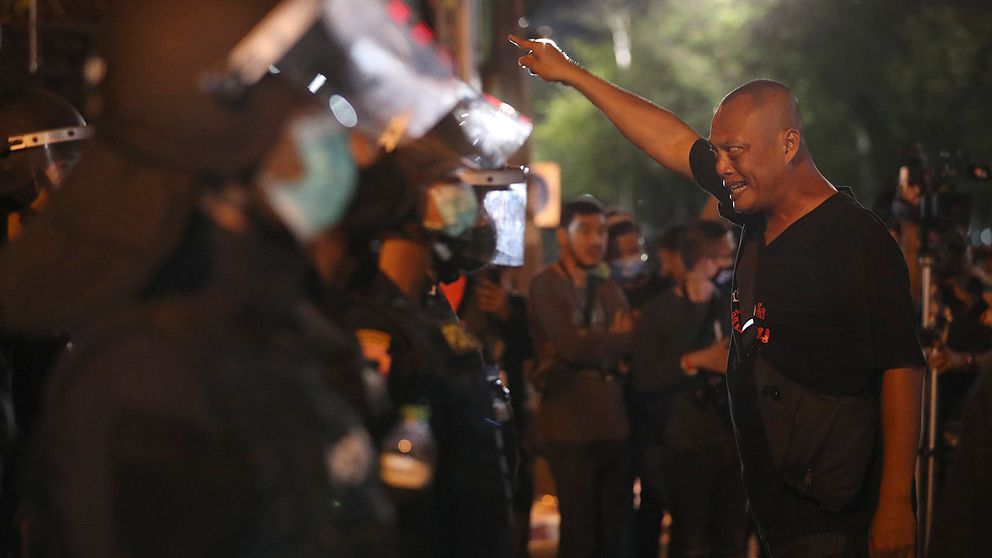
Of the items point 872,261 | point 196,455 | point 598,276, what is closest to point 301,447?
point 196,455

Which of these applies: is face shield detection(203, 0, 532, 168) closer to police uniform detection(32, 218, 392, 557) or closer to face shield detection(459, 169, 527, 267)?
police uniform detection(32, 218, 392, 557)

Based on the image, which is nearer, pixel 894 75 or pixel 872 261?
pixel 872 261

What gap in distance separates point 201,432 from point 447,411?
4.49 ft

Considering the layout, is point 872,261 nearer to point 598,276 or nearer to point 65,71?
point 598,276

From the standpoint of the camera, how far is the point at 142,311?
2.15 metres

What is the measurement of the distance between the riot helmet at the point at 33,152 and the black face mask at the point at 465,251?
1394 mm

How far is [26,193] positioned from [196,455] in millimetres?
2806

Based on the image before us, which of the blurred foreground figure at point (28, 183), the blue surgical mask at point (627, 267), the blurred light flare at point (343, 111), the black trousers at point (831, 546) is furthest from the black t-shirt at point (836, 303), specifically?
the blue surgical mask at point (627, 267)

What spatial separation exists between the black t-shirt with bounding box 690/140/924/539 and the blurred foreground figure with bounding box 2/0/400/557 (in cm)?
198

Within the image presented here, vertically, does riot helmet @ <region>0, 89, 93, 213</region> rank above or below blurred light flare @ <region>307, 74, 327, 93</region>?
above

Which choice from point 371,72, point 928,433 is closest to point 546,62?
point 371,72

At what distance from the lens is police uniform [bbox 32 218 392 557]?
2094 mm

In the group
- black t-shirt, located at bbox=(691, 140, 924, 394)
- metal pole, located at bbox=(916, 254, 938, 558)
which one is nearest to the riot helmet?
black t-shirt, located at bbox=(691, 140, 924, 394)

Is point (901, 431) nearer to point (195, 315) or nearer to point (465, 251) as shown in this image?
point (465, 251)
